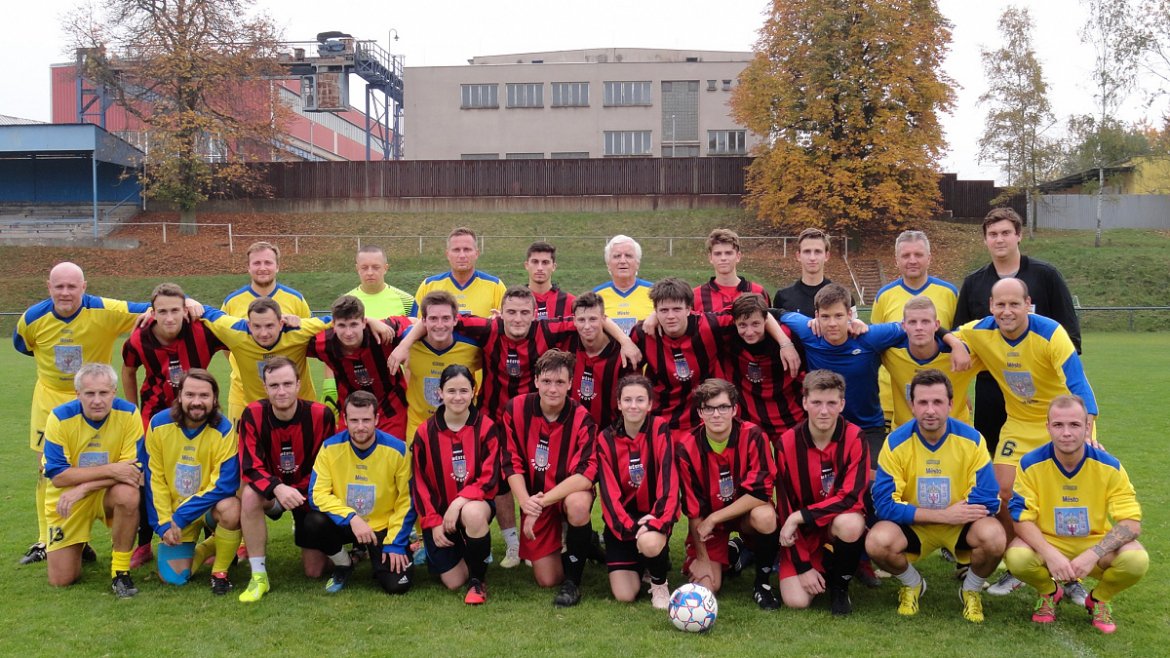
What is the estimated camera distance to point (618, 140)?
3697cm

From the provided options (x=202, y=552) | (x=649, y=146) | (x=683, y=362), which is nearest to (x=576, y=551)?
(x=683, y=362)

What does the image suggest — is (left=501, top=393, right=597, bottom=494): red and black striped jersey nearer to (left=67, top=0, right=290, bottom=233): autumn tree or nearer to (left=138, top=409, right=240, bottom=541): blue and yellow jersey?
(left=138, top=409, right=240, bottom=541): blue and yellow jersey

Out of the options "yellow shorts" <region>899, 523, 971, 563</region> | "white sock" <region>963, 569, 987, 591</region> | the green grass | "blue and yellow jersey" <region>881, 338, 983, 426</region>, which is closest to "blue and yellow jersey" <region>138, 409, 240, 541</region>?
the green grass

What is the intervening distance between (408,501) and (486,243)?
22.8 m

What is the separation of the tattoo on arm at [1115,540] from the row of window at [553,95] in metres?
34.3

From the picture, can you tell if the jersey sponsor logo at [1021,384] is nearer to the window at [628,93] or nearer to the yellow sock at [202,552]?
the yellow sock at [202,552]

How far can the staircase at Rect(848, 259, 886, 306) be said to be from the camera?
23.3 m

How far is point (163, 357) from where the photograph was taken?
5199 millimetres

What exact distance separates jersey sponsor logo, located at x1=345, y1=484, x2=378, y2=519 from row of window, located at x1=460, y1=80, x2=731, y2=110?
33650mm

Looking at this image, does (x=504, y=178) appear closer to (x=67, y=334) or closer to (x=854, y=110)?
(x=854, y=110)

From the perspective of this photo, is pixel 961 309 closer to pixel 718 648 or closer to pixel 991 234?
pixel 991 234

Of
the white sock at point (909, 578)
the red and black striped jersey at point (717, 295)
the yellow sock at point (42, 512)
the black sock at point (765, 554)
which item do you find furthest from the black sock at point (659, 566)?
the yellow sock at point (42, 512)

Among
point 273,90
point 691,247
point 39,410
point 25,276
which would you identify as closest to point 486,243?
point 691,247

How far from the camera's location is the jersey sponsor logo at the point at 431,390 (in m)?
5.23
